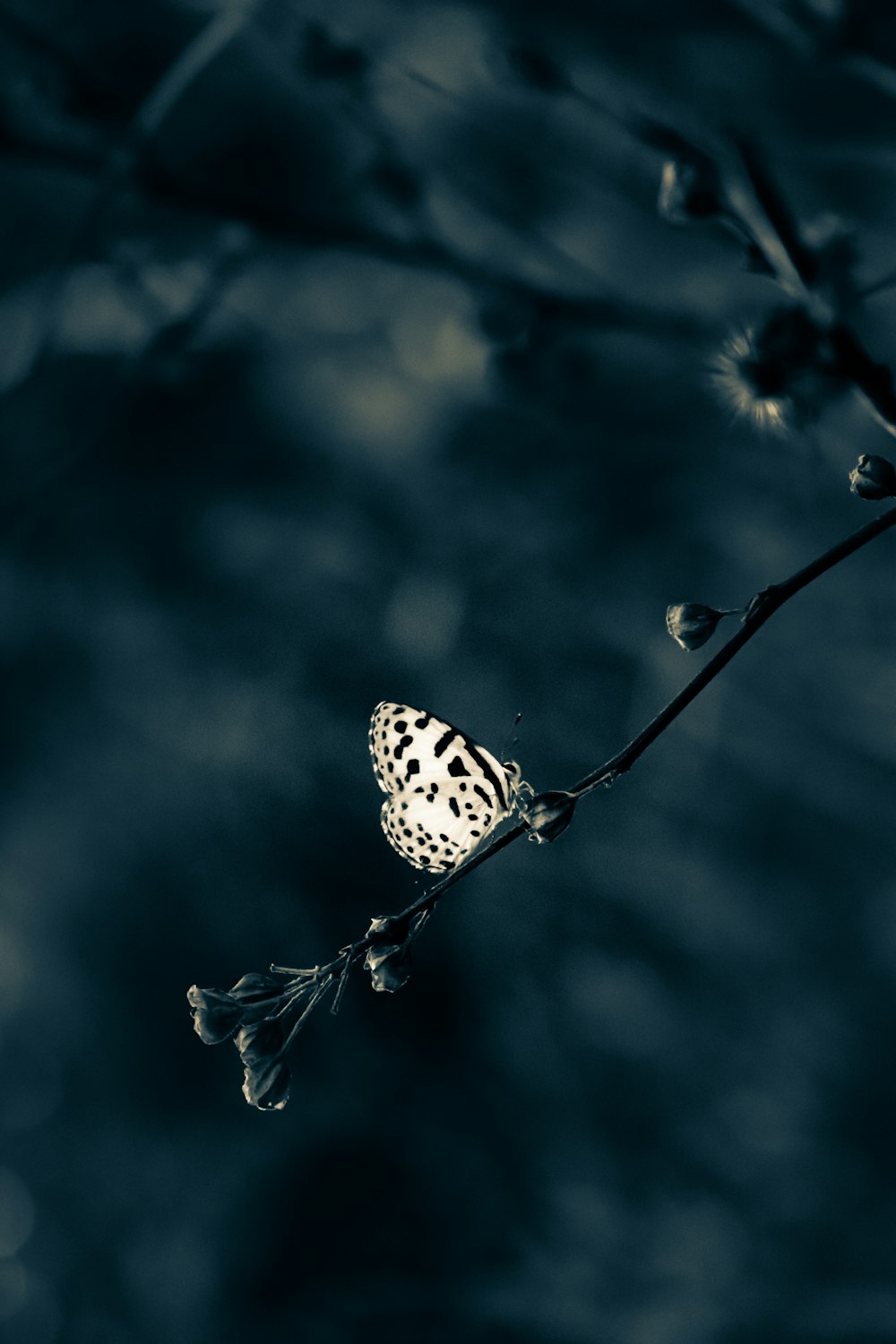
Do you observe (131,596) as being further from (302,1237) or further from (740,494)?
(302,1237)

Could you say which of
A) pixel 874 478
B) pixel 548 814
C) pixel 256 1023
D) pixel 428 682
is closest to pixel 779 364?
pixel 874 478

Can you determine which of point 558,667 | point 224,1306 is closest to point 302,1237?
point 224,1306

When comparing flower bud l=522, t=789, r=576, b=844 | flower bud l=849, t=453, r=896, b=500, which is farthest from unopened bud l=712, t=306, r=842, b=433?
flower bud l=522, t=789, r=576, b=844

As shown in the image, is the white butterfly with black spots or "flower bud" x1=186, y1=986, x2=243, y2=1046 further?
the white butterfly with black spots

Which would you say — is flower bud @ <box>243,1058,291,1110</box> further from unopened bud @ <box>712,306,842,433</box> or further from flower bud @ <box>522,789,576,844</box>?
unopened bud @ <box>712,306,842,433</box>

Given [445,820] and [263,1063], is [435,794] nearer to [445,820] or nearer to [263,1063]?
[445,820]

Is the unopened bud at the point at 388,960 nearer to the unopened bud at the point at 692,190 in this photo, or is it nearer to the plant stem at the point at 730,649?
the plant stem at the point at 730,649
